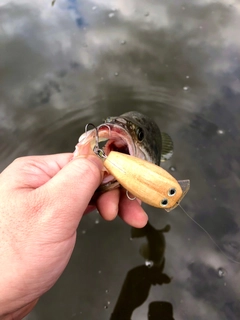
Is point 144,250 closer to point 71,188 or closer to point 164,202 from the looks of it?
point 164,202

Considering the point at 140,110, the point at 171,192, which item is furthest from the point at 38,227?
the point at 140,110

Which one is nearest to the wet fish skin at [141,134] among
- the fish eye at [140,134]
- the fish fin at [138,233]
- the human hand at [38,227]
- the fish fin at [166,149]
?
the fish eye at [140,134]

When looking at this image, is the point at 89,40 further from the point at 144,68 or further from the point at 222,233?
the point at 222,233

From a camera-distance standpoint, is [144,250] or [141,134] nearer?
[141,134]

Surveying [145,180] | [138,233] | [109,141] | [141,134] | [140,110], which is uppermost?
[145,180]

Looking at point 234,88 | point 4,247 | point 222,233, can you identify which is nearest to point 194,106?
point 234,88

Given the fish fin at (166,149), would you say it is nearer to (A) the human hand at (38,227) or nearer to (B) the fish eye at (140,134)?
(B) the fish eye at (140,134)

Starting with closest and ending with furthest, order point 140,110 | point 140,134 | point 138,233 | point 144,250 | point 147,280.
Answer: point 140,134 → point 147,280 → point 144,250 → point 138,233 → point 140,110

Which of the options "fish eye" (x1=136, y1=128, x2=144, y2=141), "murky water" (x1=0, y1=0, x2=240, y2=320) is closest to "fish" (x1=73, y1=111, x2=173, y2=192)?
"fish eye" (x1=136, y1=128, x2=144, y2=141)
